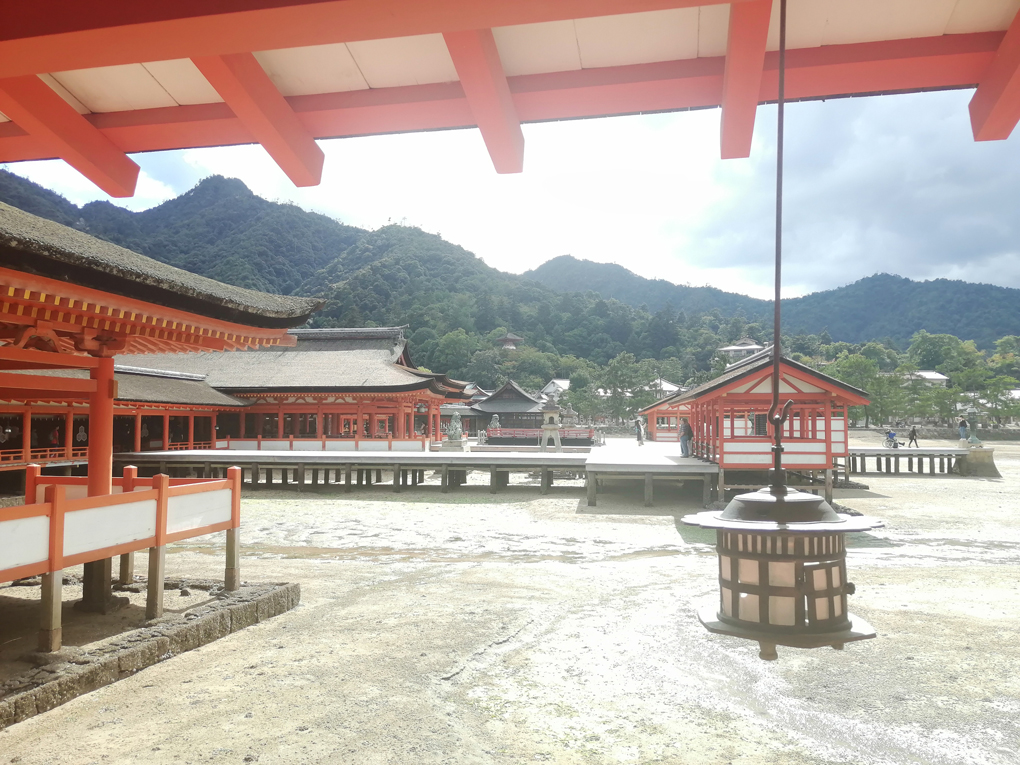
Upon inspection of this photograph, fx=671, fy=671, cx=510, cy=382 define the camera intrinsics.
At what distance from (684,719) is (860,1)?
16.8 ft

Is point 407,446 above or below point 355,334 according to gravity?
below

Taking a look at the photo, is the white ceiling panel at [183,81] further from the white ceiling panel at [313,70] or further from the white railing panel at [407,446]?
the white railing panel at [407,446]

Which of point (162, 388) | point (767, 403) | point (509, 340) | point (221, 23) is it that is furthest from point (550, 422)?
point (509, 340)

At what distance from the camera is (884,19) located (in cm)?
185

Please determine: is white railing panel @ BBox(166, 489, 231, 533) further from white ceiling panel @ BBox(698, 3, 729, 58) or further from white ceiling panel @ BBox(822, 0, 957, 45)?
white ceiling panel @ BBox(822, 0, 957, 45)

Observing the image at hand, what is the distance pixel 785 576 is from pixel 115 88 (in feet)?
9.37

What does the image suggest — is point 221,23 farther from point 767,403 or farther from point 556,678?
point 767,403

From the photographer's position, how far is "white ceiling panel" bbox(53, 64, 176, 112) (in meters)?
2.22

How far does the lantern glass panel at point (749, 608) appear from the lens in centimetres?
240

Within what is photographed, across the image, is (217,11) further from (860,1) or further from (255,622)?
(255,622)

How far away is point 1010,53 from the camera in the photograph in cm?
181

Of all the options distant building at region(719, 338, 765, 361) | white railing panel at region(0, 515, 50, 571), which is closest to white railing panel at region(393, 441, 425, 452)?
white railing panel at region(0, 515, 50, 571)

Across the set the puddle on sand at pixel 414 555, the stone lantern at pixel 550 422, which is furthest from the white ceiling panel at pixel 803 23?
the stone lantern at pixel 550 422

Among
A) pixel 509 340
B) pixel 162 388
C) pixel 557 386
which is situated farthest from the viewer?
pixel 509 340
